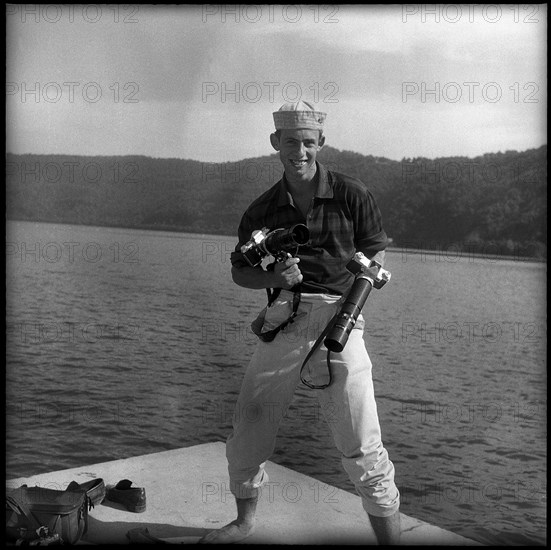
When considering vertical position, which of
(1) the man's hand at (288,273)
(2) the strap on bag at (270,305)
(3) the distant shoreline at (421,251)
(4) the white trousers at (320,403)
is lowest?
(4) the white trousers at (320,403)

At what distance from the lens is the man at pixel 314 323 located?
12.2 feet

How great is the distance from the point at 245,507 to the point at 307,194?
172 cm

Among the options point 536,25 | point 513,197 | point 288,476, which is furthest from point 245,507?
point 536,25

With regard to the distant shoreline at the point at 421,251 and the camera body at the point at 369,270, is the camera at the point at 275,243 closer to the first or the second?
the camera body at the point at 369,270

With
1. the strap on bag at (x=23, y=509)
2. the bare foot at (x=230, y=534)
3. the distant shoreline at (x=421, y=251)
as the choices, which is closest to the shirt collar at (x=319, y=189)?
the distant shoreline at (x=421, y=251)

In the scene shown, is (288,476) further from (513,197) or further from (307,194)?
(513,197)

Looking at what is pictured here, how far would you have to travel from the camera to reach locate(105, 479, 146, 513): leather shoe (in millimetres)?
4285

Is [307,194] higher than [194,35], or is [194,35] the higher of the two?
[194,35]

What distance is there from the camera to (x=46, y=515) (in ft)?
13.2

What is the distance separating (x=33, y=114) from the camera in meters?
4.45

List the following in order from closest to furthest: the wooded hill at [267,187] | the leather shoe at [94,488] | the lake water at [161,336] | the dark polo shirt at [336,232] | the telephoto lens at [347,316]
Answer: the telephoto lens at [347,316] → the dark polo shirt at [336,232] → the leather shoe at [94,488] → the wooded hill at [267,187] → the lake water at [161,336]

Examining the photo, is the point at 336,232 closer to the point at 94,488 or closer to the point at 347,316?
the point at 347,316

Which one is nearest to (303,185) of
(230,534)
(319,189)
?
(319,189)

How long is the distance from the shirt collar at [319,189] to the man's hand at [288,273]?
1.17 feet
